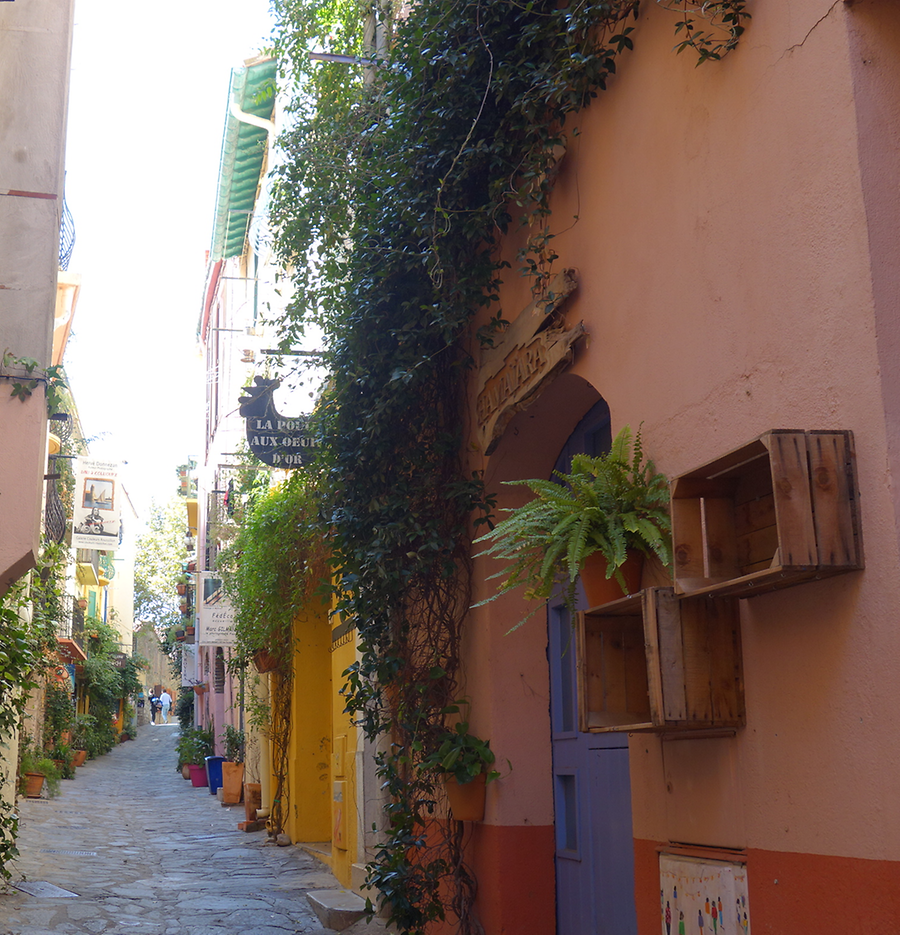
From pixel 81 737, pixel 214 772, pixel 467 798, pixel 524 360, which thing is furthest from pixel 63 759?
pixel 524 360

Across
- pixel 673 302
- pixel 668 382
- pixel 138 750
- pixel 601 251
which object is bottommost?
pixel 138 750

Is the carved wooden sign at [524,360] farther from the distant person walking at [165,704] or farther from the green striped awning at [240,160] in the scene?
the distant person walking at [165,704]

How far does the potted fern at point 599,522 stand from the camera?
149 inches

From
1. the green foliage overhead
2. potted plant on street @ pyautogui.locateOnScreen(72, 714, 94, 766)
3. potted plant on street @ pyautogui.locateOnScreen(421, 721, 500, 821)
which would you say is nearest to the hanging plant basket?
the green foliage overhead

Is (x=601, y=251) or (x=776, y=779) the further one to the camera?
(x=601, y=251)

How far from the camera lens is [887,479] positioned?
2.76m

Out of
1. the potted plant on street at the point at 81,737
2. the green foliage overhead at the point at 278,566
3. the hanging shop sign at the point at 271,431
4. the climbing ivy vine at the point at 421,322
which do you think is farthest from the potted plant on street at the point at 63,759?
the climbing ivy vine at the point at 421,322

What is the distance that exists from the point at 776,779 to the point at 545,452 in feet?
9.80

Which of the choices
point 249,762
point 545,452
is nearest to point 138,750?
point 249,762

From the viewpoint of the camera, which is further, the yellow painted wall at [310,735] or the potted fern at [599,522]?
the yellow painted wall at [310,735]

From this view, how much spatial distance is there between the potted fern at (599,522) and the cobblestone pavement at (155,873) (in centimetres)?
473

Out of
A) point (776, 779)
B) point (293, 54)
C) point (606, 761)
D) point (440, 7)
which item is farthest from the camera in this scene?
point (293, 54)

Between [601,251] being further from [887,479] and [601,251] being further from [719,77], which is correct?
[887,479]

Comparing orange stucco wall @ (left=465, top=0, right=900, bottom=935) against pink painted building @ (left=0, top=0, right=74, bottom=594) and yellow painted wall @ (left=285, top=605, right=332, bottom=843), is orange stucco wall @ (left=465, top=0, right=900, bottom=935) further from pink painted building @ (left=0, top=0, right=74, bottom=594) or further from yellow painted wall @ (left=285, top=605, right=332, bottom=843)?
yellow painted wall @ (left=285, top=605, right=332, bottom=843)
